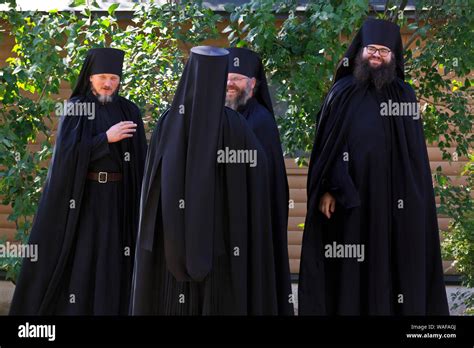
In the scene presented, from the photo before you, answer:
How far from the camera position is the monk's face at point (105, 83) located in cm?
866

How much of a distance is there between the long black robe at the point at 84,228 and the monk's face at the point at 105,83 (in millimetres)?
130

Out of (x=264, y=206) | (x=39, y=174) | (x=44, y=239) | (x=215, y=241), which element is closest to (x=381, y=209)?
(x=264, y=206)

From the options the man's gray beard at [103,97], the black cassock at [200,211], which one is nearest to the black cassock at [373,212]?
the black cassock at [200,211]

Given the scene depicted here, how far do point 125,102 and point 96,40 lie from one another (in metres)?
1.03

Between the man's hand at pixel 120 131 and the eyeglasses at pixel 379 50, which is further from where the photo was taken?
the man's hand at pixel 120 131

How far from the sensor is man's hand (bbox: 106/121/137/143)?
8469mm

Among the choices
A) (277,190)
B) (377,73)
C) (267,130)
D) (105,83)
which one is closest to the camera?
(277,190)

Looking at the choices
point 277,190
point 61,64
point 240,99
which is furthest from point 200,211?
point 61,64

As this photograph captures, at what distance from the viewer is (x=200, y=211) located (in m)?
6.29

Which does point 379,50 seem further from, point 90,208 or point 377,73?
point 90,208

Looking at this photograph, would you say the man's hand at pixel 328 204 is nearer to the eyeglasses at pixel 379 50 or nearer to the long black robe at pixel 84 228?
the eyeglasses at pixel 379 50

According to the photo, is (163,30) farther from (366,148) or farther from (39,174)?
(366,148)

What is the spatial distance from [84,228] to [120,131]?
824 millimetres

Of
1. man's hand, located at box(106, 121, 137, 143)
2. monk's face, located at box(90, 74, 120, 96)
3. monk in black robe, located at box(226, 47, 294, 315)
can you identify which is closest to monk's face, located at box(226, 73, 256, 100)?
monk in black robe, located at box(226, 47, 294, 315)
